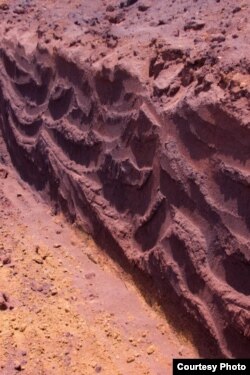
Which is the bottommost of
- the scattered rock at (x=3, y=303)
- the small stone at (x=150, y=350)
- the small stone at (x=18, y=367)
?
the small stone at (x=18, y=367)

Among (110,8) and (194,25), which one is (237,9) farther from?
(110,8)

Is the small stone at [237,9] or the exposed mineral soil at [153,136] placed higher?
the small stone at [237,9]

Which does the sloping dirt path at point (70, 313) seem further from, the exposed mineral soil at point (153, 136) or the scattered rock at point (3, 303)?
the exposed mineral soil at point (153, 136)

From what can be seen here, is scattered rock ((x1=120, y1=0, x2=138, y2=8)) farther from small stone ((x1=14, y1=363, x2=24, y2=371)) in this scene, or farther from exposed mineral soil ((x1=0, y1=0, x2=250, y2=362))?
small stone ((x1=14, y1=363, x2=24, y2=371))

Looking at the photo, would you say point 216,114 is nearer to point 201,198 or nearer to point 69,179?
point 201,198

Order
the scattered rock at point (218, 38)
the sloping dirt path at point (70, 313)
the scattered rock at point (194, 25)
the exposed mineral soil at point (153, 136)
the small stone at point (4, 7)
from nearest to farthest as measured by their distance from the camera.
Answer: the exposed mineral soil at point (153, 136), the sloping dirt path at point (70, 313), the scattered rock at point (218, 38), the scattered rock at point (194, 25), the small stone at point (4, 7)

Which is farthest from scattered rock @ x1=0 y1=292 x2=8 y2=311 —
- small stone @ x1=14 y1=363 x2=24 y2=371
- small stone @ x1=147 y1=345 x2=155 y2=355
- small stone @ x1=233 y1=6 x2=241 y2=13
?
small stone @ x1=233 y1=6 x2=241 y2=13

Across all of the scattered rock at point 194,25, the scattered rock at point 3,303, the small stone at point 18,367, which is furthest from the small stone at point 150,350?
the scattered rock at point 194,25
